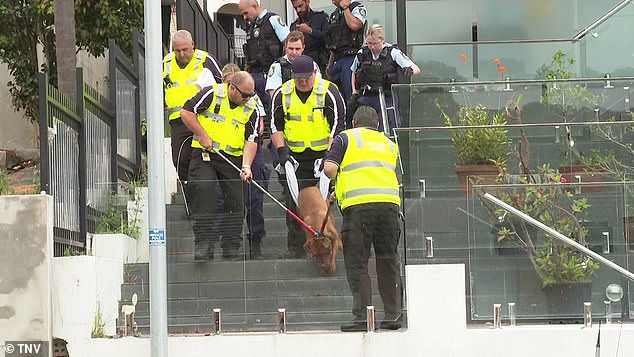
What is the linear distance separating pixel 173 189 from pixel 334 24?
3.38 metres

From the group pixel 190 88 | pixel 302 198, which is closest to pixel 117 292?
pixel 302 198

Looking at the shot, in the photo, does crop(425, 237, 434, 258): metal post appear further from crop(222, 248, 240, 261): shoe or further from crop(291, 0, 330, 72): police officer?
crop(291, 0, 330, 72): police officer

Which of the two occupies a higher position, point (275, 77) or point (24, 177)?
point (275, 77)

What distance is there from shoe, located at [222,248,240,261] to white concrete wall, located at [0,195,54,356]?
5.11 feet

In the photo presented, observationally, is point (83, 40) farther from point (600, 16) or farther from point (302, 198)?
point (302, 198)

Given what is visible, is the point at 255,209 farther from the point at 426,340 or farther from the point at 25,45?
the point at 25,45

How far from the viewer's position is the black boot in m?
14.6

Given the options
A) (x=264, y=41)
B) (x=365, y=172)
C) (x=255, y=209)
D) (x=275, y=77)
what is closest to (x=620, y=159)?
(x=365, y=172)

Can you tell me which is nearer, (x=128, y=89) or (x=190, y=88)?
(x=190, y=88)

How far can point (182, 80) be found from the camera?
17.6m

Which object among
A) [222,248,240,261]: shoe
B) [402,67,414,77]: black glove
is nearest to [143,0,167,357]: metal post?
[222,248,240,261]: shoe

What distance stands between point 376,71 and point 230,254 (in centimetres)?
379

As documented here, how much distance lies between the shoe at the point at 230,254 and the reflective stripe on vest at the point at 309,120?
172cm

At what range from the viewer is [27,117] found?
30172mm
